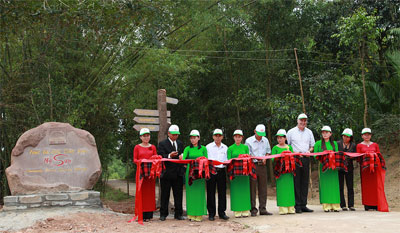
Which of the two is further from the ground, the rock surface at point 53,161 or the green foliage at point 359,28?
the green foliage at point 359,28

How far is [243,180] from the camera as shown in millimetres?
6508

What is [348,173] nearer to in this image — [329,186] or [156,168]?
[329,186]

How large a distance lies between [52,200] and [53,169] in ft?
2.11

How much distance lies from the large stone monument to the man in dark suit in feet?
5.73

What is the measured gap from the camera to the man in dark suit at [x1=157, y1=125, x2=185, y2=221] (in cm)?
636

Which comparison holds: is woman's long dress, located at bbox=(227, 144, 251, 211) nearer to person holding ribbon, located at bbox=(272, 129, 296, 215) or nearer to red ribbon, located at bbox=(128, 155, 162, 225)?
person holding ribbon, located at bbox=(272, 129, 296, 215)

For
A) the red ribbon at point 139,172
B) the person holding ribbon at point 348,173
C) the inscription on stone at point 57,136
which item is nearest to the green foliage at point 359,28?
the person holding ribbon at point 348,173

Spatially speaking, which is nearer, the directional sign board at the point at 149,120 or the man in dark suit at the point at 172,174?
the man in dark suit at the point at 172,174

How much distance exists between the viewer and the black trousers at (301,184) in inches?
263

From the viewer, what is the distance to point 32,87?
32.3ft

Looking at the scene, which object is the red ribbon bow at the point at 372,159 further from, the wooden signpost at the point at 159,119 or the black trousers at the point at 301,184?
the wooden signpost at the point at 159,119

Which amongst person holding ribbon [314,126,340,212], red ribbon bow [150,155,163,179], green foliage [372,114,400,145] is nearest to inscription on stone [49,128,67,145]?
red ribbon bow [150,155,163,179]

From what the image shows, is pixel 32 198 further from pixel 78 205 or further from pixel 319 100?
pixel 319 100

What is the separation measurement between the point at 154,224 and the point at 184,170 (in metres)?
0.92
